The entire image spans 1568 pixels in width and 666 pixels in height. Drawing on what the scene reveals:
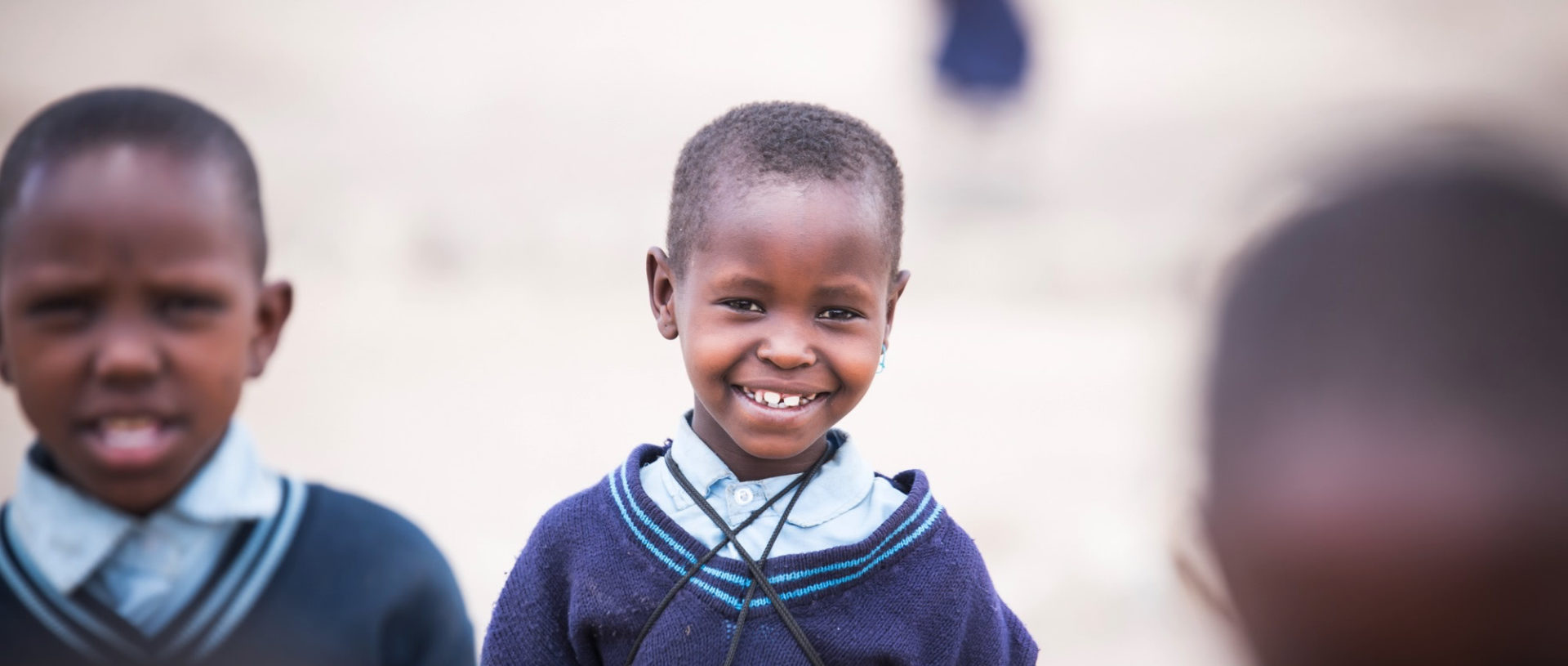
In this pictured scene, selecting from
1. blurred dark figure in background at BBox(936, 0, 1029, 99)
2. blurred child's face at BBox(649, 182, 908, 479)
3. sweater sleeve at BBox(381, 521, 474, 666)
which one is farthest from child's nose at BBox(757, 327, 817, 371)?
blurred dark figure in background at BBox(936, 0, 1029, 99)

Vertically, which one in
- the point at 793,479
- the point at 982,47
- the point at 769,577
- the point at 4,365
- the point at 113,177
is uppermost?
the point at 982,47

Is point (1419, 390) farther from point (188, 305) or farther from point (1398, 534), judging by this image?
point (188, 305)

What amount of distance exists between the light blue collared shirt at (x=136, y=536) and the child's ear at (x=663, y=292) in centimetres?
58

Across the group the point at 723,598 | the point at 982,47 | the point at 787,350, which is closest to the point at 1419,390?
the point at 787,350

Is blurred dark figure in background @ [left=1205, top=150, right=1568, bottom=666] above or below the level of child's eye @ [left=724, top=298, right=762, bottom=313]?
above

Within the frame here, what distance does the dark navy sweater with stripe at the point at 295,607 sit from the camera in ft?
4.58

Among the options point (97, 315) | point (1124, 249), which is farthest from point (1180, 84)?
point (97, 315)

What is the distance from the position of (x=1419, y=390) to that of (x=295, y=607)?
1.26 metres

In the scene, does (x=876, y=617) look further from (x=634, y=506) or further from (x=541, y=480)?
(x=541, y=480)

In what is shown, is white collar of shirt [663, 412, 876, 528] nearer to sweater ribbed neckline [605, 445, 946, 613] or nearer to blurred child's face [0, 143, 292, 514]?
sweater ribbed neckline [605, 445, 946, 613]

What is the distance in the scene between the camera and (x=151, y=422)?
1370mm

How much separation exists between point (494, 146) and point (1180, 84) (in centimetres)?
297

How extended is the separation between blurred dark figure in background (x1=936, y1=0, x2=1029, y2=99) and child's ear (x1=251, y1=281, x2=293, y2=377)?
3.98 metres

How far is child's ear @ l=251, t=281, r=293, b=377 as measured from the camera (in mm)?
1499
